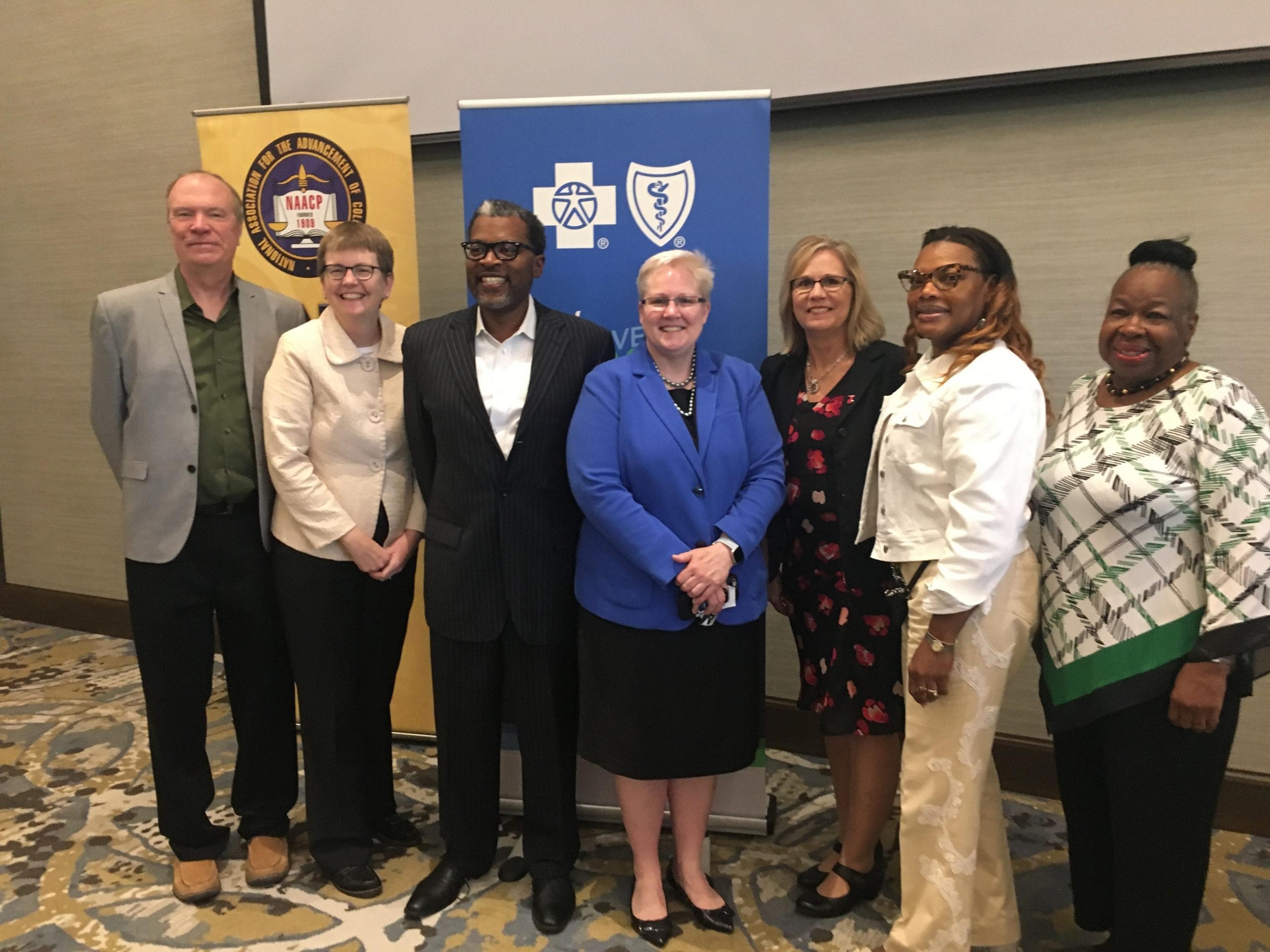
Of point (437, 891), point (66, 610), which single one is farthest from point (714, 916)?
point (66, 610)

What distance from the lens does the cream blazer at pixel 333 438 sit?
2076mm

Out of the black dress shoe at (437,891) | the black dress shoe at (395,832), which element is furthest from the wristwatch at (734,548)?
the black dress shoe at (395,832)

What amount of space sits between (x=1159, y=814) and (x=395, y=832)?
2.04 meters

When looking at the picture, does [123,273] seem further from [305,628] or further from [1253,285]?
[1253,285]

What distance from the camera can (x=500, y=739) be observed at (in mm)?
2250

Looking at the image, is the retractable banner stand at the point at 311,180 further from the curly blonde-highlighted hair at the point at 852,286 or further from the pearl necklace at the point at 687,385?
the curly blonde-highlighted hair at the point at 852,286

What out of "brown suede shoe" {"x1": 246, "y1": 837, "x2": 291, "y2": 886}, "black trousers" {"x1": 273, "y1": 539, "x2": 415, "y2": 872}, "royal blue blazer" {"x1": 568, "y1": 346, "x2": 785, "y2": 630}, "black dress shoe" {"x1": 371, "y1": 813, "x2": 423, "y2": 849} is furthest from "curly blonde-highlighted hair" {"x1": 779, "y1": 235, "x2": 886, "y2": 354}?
"brown suede shoe" {"x1": 246, "y1": 837, "x2": 291, "y2": 886}

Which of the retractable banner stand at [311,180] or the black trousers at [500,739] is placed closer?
the black trousers at [500,739]

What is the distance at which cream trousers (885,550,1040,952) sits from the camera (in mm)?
1708

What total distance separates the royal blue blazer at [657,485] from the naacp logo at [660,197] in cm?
59

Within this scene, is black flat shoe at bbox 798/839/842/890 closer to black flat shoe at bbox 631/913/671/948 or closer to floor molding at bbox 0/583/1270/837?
black flat shoe at bbox 631/913/671/948

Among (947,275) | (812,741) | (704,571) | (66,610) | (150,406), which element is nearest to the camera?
(947,275)

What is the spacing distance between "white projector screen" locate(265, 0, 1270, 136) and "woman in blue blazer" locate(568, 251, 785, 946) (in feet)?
3.74

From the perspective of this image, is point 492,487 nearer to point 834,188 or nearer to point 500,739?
point 500,739
